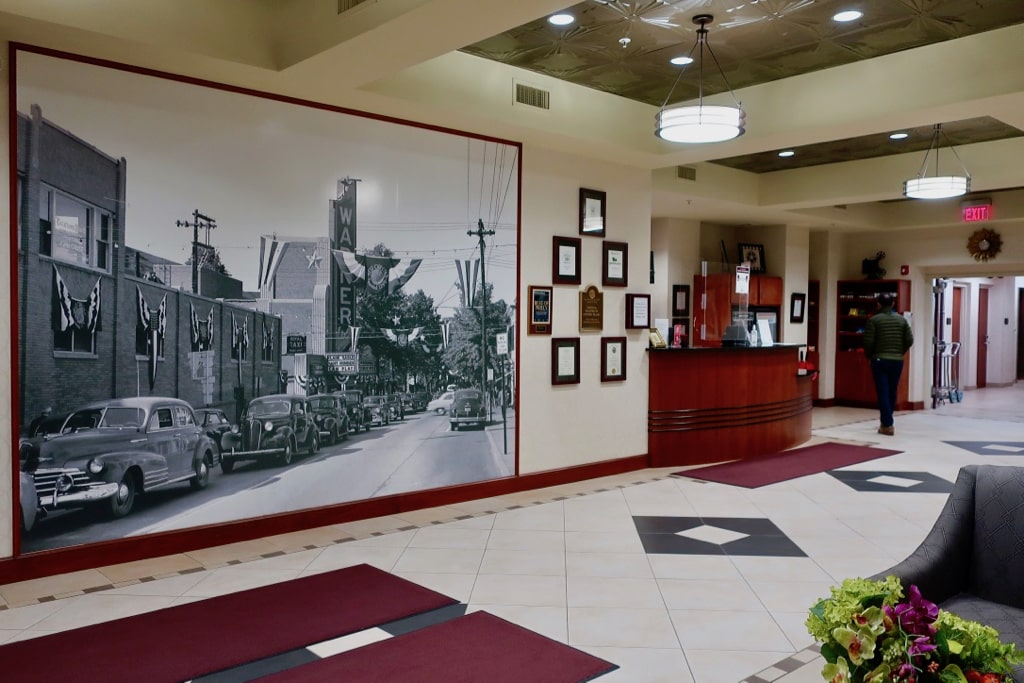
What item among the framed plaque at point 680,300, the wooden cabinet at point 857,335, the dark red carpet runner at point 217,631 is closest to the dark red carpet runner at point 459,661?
the dark red carpet runner at point 217,631

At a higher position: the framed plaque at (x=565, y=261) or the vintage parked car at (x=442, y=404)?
the framed plaque at (x=565, y=261)

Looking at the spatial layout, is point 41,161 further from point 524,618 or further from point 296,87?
point 524,618

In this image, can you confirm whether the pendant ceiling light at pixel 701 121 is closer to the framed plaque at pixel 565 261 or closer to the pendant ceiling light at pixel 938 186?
the framed plaque at pixel 565 261

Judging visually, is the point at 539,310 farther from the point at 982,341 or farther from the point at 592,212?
the point at 982,341

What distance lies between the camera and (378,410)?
228 inches

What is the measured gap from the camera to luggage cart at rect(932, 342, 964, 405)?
13680mm

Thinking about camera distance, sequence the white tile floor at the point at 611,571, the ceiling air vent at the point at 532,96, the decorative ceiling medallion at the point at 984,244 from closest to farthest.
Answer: the white tile floor at the point at 611,571 → the ceiling air vent at the point at 532,96 → the decorative ceiling medallion at the point at 984,244

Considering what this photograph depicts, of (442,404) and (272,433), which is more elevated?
(442,404)

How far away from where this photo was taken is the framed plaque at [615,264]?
23.9ft

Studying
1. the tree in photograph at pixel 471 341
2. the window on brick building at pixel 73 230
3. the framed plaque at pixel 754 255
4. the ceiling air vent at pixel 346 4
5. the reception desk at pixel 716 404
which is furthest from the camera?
the framed plaque at pixel 754 255

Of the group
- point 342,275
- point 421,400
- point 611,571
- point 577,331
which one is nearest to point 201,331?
point 342,275

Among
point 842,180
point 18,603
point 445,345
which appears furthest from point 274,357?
point 842,180

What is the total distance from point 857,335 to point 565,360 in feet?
27.4

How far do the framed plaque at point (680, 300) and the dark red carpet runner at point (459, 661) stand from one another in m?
8.33
